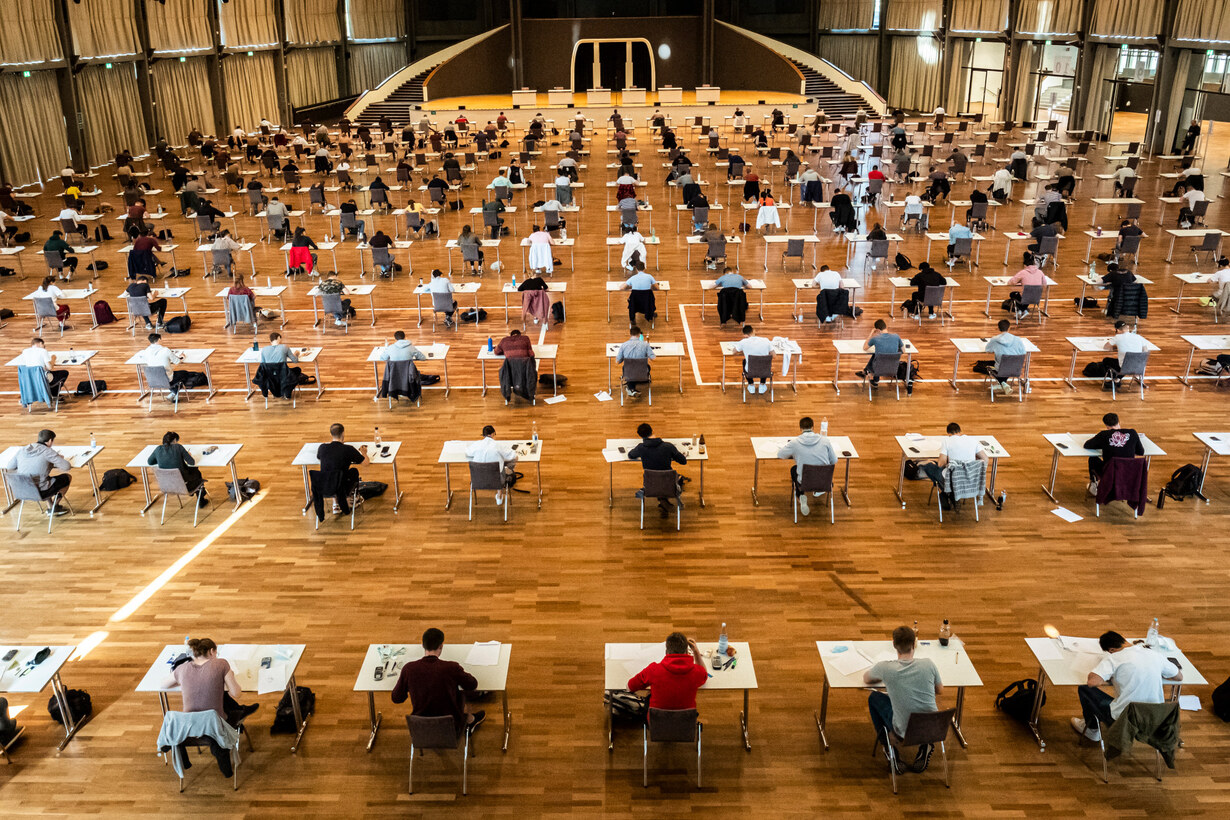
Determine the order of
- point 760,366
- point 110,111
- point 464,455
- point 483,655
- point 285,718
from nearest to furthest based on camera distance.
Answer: point 483,655 < point 285,718 < point 464,455 < point 760,366 < point 110,111

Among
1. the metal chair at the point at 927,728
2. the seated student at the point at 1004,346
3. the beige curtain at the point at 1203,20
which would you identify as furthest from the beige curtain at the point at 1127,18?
A: the metal chair at the point at 927,728

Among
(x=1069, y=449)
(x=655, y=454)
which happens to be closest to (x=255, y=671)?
(x=655, y=454)

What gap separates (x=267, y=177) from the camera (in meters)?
31.4

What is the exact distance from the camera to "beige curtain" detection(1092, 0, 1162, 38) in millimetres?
31969

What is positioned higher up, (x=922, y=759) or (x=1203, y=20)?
(x=1203, y=20)

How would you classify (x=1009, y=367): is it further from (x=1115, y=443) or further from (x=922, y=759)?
(x=922, y=759)

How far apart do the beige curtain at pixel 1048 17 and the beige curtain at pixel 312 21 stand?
31.6 metres

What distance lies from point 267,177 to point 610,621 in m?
27.1

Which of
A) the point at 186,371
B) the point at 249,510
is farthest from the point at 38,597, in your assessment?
the point at 186,371

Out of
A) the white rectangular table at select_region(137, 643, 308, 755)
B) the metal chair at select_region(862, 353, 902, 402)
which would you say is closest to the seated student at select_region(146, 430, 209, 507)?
the white rectangular table at select_region(137, 643, 308, 755)

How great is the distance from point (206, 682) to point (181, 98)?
3766 centimetres

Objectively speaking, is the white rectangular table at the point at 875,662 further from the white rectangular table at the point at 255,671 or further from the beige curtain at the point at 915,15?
the beige curtain at the point at 915,15

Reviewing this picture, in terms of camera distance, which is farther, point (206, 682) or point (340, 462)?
point (340, 462)

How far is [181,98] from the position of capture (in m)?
38.5
